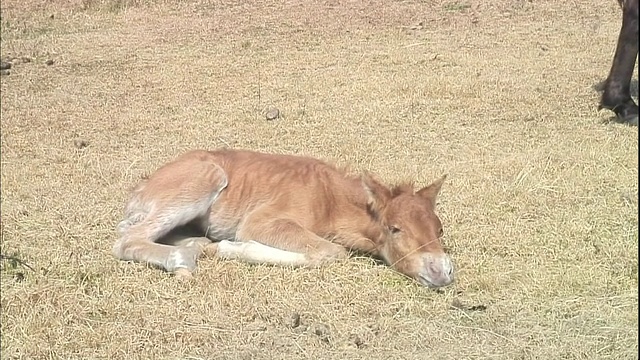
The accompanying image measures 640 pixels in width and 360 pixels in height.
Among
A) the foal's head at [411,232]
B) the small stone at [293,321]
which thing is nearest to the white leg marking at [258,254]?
the foal's head at [411,232]

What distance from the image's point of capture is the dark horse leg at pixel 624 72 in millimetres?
8211

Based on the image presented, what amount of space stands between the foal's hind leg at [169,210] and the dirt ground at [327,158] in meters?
0.12

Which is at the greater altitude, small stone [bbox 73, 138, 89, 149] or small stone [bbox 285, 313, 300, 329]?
small stone [bbox 285, 313, 300, 329]

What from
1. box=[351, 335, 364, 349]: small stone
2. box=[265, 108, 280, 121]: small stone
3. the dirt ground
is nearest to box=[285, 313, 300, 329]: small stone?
the dirt ground

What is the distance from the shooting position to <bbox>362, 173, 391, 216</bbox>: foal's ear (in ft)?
16.1

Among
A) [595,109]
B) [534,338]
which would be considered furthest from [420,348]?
[595,109]

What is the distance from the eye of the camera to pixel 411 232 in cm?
457

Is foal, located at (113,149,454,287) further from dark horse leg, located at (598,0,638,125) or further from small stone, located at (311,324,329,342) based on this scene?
dark horse leg, located at (598,0,638,125)

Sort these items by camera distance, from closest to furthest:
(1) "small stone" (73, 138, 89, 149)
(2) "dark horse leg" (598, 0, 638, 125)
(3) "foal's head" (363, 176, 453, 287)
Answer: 1. (3) "foal's head" (363, 176, 453, 287)
2. (1) "small stone" (73, 138, 89, 149)
3. (2) "dark horse leg" (598, 0, 638, 125)

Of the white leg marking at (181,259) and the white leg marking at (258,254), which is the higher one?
the white leg marking at (181,259)

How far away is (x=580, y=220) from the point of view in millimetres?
5395

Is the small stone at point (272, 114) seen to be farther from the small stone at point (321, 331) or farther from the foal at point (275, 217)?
the small stone at point (321, 331)

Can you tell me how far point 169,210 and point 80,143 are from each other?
2.01m

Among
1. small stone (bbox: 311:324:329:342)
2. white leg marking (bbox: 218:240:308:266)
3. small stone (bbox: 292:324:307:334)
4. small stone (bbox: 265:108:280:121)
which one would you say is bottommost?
small stone (bbox: 265:108:280:121)
